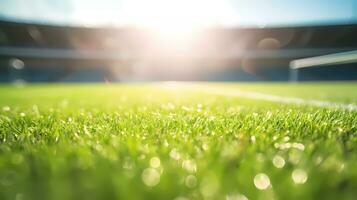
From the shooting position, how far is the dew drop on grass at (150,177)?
2.41 ft

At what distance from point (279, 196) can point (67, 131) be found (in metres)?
1.27

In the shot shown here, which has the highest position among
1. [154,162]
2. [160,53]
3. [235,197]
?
[160,53]

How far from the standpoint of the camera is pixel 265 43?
40.1m

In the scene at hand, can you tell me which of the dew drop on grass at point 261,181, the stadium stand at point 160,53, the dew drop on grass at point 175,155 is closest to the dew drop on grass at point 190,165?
the dew drop on grass at point 175,155

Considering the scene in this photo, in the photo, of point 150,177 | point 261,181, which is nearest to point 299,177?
point 261,181

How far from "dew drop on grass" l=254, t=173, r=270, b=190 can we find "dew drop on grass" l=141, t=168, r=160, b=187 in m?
0.22

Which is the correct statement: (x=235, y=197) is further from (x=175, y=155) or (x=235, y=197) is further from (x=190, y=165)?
(x=175, y=155)

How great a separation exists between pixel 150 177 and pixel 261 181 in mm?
256

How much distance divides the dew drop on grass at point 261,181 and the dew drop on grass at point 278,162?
12 cm

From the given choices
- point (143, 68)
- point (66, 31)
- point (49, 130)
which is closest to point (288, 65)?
point (143, 68)

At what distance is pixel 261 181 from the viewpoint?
31.4 inches

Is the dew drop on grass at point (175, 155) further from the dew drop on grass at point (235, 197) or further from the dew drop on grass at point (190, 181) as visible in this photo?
the dew drop on grass at point (235, 197)

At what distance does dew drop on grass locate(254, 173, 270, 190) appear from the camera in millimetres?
768

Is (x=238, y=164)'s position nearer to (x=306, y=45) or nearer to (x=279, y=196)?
(x=279, y=196)
